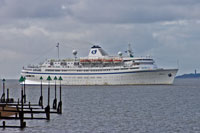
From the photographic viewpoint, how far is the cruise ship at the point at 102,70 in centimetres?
12319

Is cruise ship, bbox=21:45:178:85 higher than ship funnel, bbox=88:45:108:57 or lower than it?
lower

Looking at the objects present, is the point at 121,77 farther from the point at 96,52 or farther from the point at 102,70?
the point at 96,52

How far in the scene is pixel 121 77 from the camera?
412 feet

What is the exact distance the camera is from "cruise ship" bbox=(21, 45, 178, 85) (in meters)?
123

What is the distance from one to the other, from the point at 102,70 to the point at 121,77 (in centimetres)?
554

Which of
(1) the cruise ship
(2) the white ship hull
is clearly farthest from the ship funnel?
(2) the white ship hull

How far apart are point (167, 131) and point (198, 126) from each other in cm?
355

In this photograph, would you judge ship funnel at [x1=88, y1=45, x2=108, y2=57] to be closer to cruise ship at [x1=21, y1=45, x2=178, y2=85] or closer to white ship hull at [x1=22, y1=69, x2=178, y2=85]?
cruise ship at [x1=21, y1=45, x2=178, y2=85]

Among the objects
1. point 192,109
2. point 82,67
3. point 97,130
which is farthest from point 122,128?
point 82,67

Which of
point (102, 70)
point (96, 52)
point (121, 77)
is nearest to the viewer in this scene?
point (121, 77)

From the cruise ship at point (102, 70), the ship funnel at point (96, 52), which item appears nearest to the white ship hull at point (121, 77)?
the cruise ship at point (102, 70)

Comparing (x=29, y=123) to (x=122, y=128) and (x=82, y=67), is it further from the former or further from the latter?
(x=82, y=67)

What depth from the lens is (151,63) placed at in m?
125

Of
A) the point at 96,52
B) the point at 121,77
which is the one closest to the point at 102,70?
the point at 121,77
